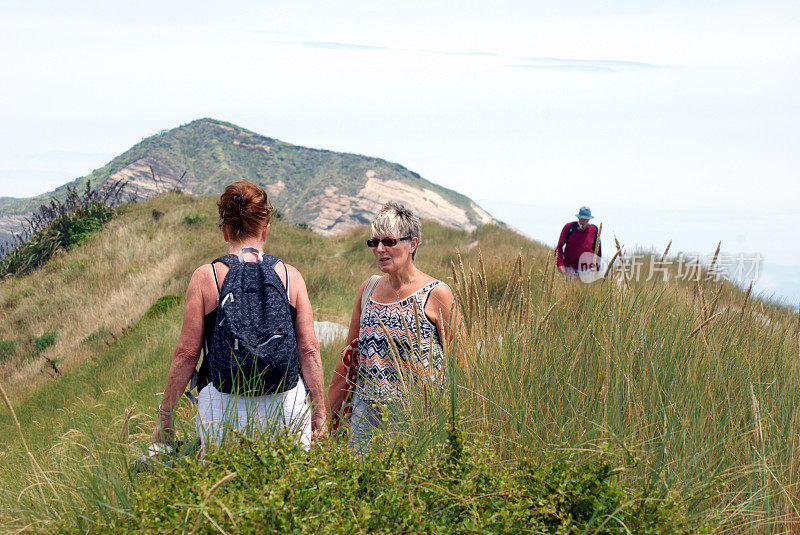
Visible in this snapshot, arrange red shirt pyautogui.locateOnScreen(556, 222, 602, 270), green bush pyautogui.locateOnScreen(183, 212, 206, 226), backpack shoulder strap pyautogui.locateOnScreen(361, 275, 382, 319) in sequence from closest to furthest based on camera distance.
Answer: backpack shoulder strap pyautogui.locateOnScreen(361, 275, 382, 319) < red shirt pyautogui.locateOnScreen(556, 222, 602, 270) < green bush pyautogui.locateOnScreen(183, 212, 206, 226)

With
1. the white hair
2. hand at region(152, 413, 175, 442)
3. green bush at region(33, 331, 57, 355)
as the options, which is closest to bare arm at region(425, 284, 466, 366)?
the white hair

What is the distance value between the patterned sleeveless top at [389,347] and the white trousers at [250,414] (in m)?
0.41

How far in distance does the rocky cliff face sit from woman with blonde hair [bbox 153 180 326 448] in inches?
4339

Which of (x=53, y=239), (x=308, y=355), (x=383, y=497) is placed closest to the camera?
(x=383, y=497)

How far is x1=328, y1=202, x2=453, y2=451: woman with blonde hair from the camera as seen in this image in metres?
3.33

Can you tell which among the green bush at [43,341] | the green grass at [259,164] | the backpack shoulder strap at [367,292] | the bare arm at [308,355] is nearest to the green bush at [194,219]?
the green bush at [43,341]

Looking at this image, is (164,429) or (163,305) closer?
(164,429)

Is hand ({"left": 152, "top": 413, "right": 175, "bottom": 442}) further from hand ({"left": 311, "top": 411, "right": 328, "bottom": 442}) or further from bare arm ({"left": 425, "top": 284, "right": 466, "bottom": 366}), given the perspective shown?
bare arm ({"left": 425, "top": 284, "right": 466, "bottom": 366})

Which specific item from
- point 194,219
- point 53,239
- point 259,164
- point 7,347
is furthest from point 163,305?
point 259,164

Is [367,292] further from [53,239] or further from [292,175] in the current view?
[292,175]

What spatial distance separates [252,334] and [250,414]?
1.18ft

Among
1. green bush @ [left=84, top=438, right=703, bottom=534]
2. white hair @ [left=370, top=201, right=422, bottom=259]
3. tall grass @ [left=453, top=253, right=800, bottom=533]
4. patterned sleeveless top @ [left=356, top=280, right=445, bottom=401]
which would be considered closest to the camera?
green bush @ [left=84, top=438, right=703, bottom=534]

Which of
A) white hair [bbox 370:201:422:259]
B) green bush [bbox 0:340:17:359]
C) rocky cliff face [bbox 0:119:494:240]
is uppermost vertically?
rocky cliff face [bbox 0:119:494:240]

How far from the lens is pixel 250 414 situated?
272cm
